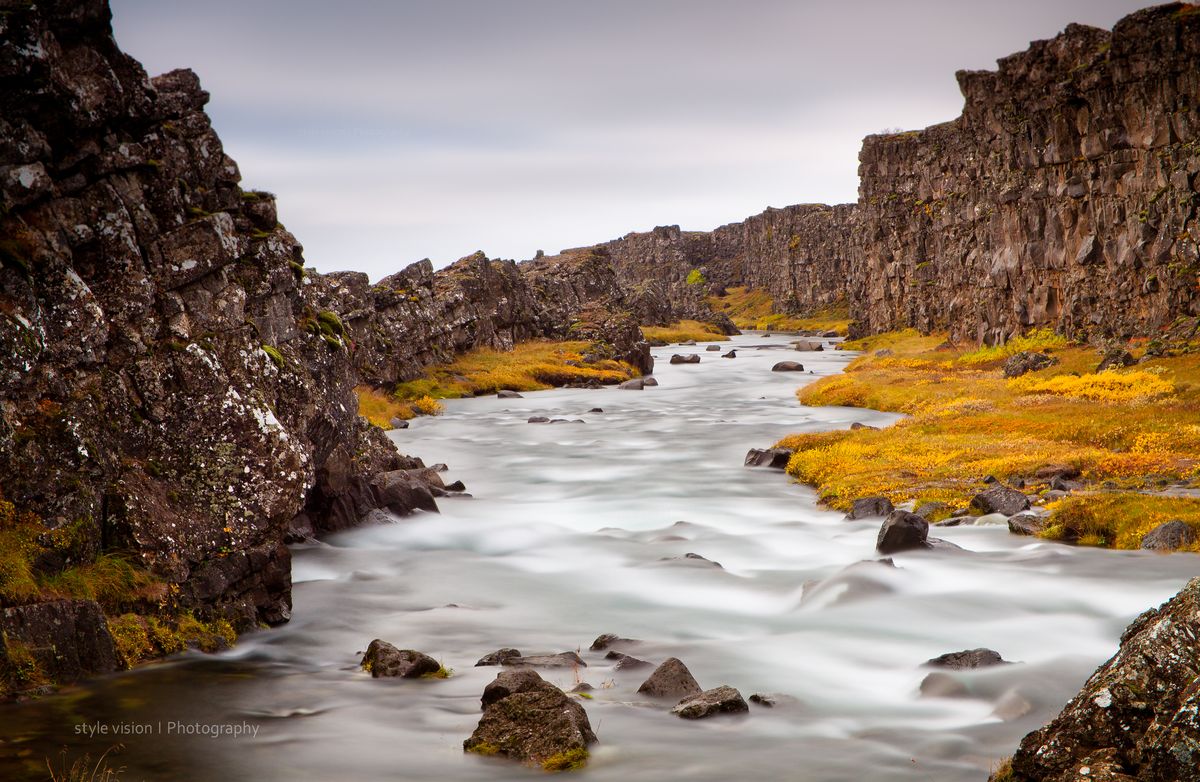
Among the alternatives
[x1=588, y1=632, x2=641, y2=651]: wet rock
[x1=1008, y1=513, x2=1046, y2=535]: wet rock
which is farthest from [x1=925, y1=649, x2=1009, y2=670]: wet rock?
[x1=1008, y1=513, x2=1046, y2=535]: wet rock

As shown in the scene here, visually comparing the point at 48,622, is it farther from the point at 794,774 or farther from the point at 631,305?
the point at 631,305

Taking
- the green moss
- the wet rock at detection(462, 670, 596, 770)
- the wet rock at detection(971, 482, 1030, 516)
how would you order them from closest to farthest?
the green moss
the wet rock at detection(462, 670, 596, 770)
the wet rock at detection(971, 482, 1030, 516)

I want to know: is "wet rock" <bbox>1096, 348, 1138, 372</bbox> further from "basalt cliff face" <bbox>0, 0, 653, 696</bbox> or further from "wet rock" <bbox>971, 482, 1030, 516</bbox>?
"basalt cliff face" <bbox>0, 0, 653, 696</bbox>

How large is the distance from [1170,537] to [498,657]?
51.6 feet

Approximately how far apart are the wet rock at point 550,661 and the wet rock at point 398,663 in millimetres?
1279

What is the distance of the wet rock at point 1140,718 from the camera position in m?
7.35

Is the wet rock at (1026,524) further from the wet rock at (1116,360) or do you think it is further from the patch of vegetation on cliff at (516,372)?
the patch of vegetation on cliff at (516,372)

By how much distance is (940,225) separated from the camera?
101188mm

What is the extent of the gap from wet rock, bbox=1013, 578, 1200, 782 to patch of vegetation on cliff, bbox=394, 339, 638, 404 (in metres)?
53.8

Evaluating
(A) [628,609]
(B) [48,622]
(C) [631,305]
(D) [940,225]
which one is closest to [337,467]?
(A) [628,609]

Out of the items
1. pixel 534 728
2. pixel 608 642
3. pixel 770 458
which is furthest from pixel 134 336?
pixel 770 458

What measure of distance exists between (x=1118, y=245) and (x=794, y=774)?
57.4 meters

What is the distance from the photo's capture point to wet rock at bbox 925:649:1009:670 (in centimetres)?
1546

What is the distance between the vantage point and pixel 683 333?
14475 centimetres
